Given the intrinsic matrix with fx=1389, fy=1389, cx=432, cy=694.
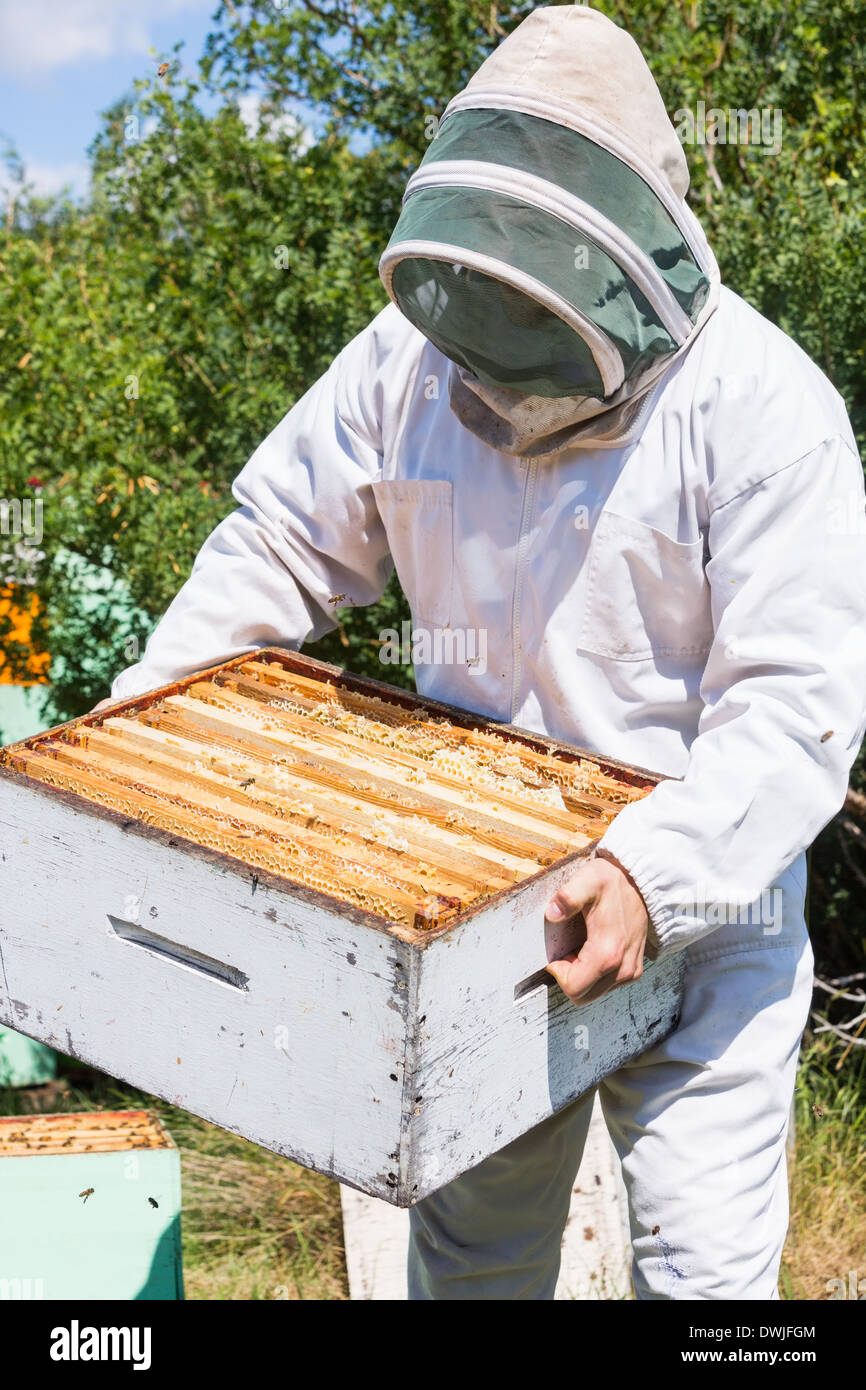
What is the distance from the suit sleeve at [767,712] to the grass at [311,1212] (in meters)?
1.35

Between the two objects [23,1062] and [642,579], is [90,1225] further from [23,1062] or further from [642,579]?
[23,1062]

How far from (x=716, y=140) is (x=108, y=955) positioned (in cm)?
300

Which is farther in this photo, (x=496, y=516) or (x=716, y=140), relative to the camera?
(x=716, y=140)

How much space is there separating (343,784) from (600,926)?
1.35ft

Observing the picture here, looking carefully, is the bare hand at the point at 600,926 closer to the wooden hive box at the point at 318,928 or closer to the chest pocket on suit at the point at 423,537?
the wooden hive box at the point at 318,928

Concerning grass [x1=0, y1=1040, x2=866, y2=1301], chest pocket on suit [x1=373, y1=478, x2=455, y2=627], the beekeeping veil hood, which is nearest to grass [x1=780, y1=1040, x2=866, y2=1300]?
grass [x1=0, y1=1040, x2=866, y2=1301]

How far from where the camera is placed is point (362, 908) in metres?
1.55

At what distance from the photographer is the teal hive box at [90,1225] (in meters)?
2.44

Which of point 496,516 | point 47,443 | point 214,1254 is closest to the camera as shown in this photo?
point 496,516

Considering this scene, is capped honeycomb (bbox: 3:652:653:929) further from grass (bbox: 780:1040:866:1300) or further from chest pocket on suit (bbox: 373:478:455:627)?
grass (bbox: 780:1040:866:1300)

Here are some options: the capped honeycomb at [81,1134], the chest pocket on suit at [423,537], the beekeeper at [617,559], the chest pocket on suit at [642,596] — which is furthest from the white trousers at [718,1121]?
the capped honeycomb at [81,1134]
